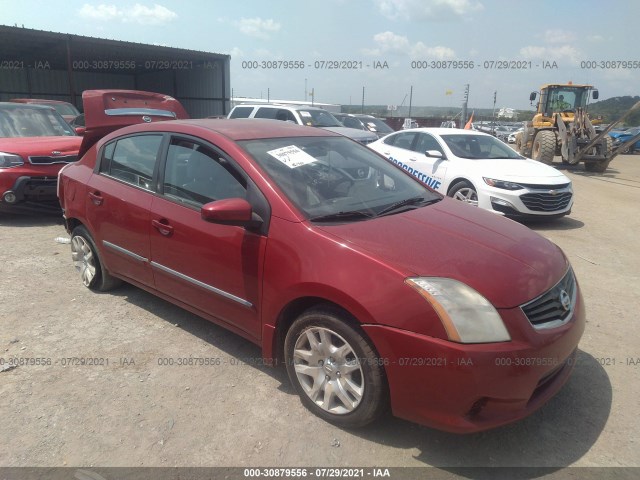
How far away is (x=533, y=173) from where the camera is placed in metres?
7.48

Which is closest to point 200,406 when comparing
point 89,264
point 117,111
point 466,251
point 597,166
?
point 466,251

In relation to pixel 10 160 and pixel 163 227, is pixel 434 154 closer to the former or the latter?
pixel 163 227

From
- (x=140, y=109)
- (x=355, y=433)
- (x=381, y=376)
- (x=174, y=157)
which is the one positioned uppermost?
(x=140, y=109)

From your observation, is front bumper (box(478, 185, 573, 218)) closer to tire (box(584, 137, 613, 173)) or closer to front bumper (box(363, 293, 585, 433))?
front bumper (box(363, 293, 585, 433))

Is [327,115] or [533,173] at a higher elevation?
[327,115]

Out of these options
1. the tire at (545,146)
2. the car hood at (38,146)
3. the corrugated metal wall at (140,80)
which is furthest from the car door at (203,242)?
the corrugated metal wall at (140,80)

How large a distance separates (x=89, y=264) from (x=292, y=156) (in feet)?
7.99

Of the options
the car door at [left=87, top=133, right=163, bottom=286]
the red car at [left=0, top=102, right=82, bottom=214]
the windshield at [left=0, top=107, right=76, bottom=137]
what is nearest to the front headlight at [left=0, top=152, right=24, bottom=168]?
the red car at [left=0, top=102, right=82, bottom=214]

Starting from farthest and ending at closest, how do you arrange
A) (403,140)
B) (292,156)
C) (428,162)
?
1. (403,140)
2. (428,162)
3. (292,156)

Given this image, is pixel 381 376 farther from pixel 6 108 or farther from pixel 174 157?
pixel 6 108

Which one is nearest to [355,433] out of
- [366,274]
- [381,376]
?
[381,376]

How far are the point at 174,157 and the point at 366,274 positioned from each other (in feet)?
6.06

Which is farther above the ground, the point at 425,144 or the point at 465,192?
the point at 425,144

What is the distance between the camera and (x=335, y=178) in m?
3.31
